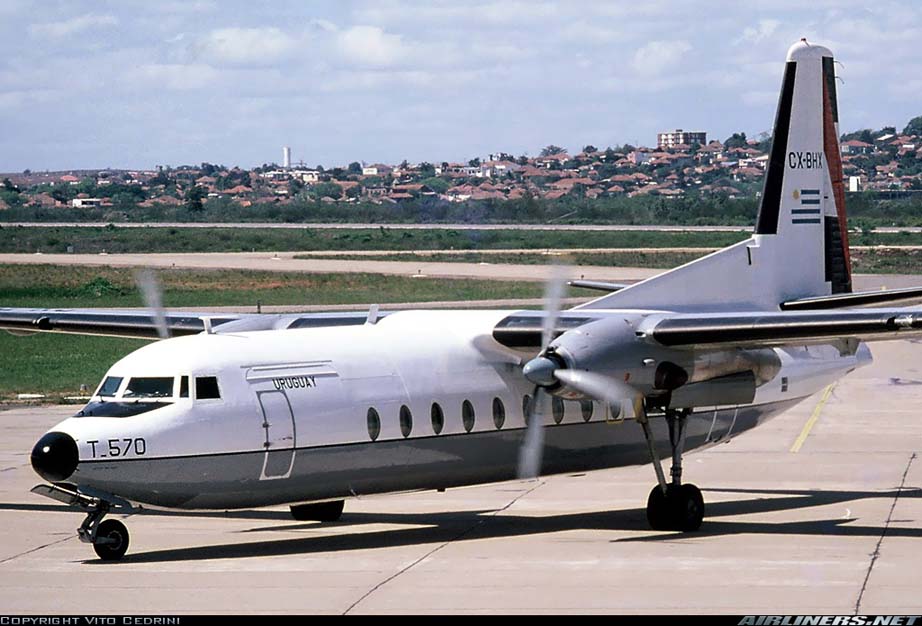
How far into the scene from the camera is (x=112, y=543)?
57.7 ft

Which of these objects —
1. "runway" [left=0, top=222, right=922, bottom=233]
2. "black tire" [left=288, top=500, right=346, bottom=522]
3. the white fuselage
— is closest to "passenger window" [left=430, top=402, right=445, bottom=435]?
the white fuselage

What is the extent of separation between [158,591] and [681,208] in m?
127

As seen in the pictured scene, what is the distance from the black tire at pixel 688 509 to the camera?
19766 mm

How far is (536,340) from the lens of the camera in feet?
64.6

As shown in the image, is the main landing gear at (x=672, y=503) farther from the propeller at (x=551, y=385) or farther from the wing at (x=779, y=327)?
the wing at (x=779, y=327)

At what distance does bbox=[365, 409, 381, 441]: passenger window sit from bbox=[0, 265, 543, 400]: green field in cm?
2357

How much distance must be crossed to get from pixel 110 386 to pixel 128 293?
49.3 meters

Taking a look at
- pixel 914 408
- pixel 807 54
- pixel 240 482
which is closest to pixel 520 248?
pixel 914 408

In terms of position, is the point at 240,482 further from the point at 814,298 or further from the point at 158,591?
the point at 814,298

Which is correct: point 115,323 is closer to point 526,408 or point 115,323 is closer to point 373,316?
point 373,316

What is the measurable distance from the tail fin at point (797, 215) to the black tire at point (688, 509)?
3057mm

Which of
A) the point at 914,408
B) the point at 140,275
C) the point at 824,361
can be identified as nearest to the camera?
the point at 140,275

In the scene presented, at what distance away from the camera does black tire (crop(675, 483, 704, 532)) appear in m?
19.8

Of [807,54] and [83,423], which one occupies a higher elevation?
[807,54]
